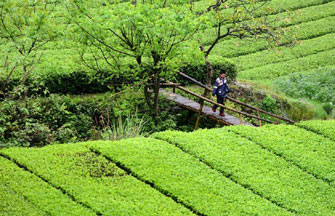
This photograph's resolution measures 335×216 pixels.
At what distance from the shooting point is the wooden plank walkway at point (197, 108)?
14.8m

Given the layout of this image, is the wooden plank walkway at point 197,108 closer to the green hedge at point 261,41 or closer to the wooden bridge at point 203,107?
the wooden bridge at point 203,107

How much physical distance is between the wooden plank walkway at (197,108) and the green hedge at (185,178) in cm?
406

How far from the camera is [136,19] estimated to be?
40.0ft

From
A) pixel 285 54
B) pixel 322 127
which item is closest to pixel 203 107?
pixel 322 127

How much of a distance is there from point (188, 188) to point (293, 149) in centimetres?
365

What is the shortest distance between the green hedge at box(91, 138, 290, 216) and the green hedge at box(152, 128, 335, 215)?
0.30m

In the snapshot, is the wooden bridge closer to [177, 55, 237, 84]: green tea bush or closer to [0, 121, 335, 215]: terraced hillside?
[177, 55, 237, 84]: green tea bush

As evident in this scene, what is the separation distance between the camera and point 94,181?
929cm

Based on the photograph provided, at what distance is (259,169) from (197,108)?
4902 mm

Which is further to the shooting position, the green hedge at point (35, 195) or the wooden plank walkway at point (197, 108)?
the wooden plank walkway at point (197, 108)

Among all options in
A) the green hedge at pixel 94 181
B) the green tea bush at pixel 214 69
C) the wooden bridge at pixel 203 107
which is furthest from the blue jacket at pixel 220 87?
the green hedge at pixel 94 181

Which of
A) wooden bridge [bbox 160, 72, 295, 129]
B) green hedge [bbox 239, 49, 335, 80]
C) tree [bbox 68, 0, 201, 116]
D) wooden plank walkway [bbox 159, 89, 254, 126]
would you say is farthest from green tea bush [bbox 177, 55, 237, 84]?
green hedge [bbox 239, 49, 335, 80]

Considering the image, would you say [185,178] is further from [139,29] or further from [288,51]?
[288,51]

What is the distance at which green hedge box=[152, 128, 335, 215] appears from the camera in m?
9.77
